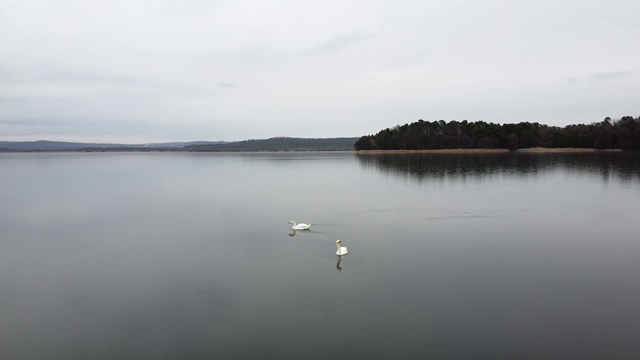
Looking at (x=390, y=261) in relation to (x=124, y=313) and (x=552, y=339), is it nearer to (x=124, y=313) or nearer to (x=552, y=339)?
(x=552, y=339)

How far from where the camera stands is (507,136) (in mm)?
90188

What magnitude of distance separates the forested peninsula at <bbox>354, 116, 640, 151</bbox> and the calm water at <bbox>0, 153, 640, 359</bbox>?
6917 cm

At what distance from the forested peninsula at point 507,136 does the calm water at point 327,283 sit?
227 ft

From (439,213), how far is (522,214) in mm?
3205

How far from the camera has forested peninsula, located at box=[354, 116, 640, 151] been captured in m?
78.4

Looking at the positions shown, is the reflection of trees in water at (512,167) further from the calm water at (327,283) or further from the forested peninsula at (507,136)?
the forested peninsula at (507,136)

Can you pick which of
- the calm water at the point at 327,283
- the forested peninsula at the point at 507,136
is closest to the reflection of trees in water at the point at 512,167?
the calm water at the point at 327,283

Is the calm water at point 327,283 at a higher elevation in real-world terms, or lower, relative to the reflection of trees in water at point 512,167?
lower

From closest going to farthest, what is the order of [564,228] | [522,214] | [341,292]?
[341,292] → [564,228] → [522,214]

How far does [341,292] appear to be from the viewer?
9266 millimetres

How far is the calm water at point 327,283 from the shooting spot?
708cm

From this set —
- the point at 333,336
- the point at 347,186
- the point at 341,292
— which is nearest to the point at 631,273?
the point at 341,292

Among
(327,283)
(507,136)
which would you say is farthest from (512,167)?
(507,136)

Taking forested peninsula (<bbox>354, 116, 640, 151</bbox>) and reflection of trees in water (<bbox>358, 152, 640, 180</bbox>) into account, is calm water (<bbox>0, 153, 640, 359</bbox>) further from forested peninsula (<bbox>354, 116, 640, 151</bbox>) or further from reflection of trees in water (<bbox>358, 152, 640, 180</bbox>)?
forested peninsula (<bbox>354, 116, 640, 151</bbox>)
